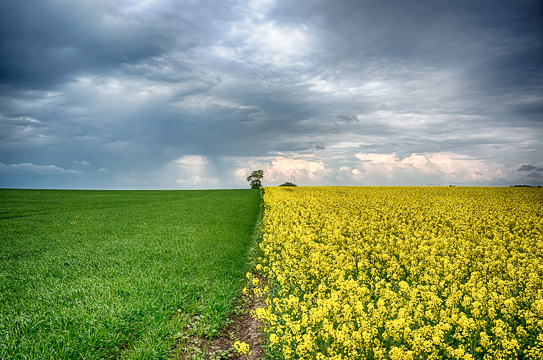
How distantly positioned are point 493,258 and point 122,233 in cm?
1657

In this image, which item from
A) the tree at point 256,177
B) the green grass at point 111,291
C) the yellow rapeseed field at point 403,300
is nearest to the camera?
the yellow rapeseed field at point 403,300

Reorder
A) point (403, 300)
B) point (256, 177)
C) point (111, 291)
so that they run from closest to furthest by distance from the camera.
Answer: point (403, 300)
point (111, 291)
point (256, 177)

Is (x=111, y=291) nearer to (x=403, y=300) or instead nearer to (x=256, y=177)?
(x=403, y=300)

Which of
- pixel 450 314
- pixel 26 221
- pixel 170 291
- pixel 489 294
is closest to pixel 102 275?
pixel 170 291

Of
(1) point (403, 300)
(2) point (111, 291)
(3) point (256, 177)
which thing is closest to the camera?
(1) point (403, 300)

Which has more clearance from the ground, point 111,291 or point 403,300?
point 403,300

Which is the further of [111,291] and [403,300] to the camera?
[111,291]

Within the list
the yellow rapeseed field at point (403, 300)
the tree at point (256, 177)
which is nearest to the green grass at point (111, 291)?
the yellow rapeseed field at point (403, 300)

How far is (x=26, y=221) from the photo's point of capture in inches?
812

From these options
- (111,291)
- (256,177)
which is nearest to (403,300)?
(111,291)

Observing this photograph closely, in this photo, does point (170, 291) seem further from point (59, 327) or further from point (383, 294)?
point (383, 294)

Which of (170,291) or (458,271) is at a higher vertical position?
(458,271)

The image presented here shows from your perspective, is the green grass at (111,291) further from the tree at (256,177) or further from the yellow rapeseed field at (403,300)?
the tree at (256,177)

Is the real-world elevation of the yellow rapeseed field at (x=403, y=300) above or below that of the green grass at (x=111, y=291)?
above
